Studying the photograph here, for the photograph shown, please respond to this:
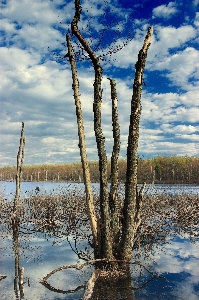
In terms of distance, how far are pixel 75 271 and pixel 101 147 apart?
3.07m

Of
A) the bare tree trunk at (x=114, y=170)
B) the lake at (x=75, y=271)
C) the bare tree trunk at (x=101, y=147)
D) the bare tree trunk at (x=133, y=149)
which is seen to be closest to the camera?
the lake at (x=75, y=271)

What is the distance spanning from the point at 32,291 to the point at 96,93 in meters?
4.48

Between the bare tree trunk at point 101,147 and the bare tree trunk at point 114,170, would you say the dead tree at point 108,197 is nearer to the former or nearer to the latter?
the bare tree trunk at point 101,147

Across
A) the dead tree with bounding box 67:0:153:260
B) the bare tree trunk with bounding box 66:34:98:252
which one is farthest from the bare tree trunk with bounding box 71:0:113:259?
the bare tree trunk with bounding box 66:34:98:252

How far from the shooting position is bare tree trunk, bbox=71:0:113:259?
7070mm

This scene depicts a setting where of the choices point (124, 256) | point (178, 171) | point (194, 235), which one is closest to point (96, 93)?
point (124, 256)

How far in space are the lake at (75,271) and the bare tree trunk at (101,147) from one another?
2.90 ft

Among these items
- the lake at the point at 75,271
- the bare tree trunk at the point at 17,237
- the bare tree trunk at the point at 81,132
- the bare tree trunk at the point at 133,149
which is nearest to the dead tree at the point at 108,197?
the bare tree trunk at the point at 133,149

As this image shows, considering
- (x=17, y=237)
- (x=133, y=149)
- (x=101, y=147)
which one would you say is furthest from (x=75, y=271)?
(x=17, y=237)

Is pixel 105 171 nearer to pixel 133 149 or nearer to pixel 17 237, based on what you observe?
pixel 133 149

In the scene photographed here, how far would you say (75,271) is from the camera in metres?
7.50

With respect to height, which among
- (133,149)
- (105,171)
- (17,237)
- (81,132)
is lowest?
(17,237)

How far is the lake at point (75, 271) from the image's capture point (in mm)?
5949

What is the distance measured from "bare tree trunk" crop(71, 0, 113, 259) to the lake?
2.90 ft
